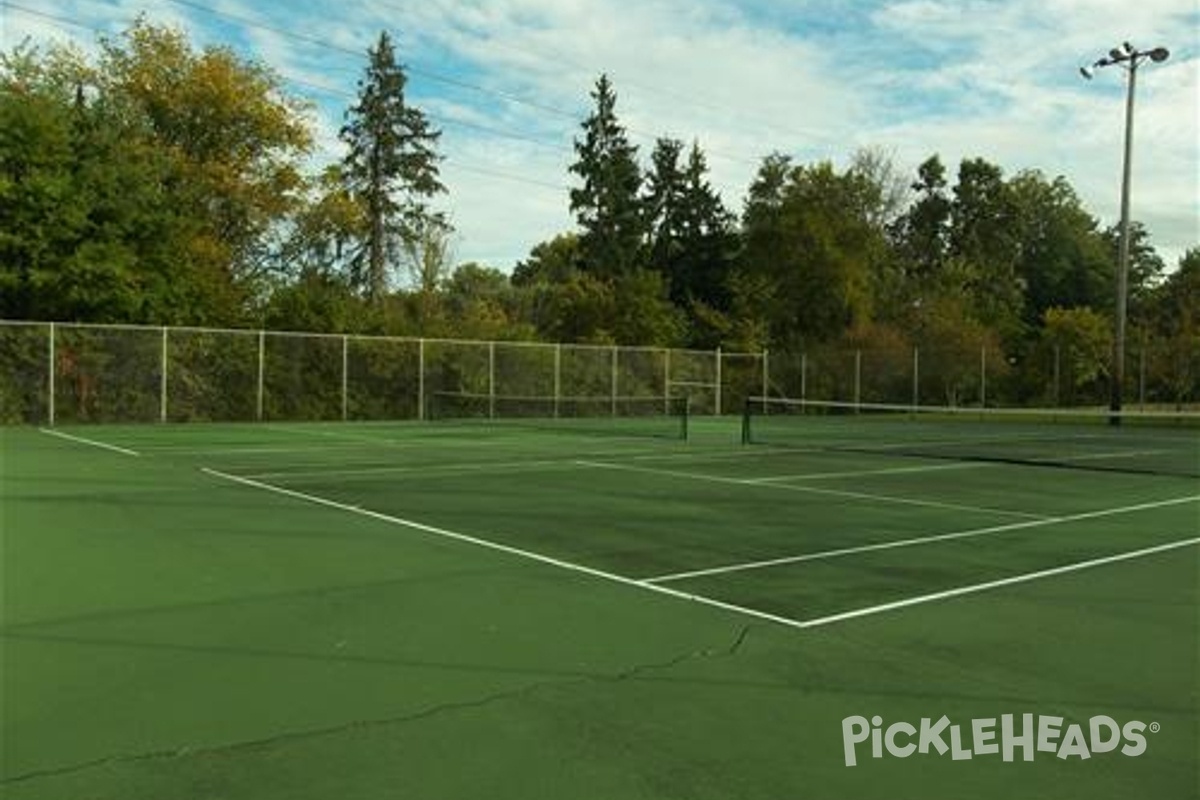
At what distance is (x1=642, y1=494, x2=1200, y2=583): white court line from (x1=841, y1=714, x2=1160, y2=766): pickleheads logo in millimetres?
Result: 3248

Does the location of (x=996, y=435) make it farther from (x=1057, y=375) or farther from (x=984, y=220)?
(x=984, y=220)

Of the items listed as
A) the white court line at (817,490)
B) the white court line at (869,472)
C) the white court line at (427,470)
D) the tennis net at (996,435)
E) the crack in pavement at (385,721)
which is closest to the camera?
the crack in pavement at (385,721)

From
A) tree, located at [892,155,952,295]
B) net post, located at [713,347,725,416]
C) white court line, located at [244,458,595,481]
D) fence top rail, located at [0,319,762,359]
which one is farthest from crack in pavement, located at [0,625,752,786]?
tree, located at [892,155,952,295]

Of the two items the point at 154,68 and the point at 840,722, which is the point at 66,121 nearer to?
the point at 154,68

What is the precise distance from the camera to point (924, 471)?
655 inches

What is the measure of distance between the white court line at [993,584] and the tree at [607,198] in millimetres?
52057

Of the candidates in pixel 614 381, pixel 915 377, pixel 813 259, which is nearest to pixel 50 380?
pixel 614 381

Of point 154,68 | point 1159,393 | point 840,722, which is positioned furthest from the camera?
point 1159,393

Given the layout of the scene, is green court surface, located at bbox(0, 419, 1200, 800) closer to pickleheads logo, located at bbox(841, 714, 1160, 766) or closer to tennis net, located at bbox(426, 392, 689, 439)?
pickleheads logo, located at bbox(841, 714, 1160, 766)

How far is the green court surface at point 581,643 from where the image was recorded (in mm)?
4137

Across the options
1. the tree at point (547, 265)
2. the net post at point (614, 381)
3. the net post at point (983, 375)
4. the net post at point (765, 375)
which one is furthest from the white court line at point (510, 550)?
the tree at point (547, 265)

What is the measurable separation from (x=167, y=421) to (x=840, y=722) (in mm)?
25182

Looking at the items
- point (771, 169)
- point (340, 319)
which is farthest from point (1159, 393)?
point (340, 319)

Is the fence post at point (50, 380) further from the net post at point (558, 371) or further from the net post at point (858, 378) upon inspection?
the net post at point (858, 378)
